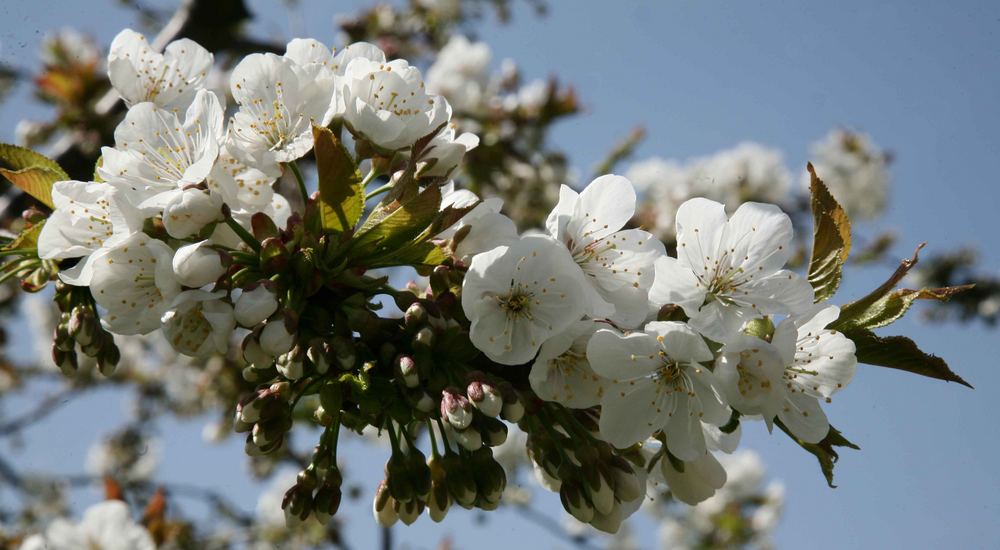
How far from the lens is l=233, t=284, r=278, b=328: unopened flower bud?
1370mm

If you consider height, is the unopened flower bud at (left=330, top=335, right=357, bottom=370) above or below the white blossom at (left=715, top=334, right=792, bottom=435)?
below

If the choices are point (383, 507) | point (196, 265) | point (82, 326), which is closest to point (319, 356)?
point (196, 265)

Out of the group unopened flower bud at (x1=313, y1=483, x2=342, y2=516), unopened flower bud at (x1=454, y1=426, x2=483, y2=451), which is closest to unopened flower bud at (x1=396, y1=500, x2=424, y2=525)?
unopened flower bud at (x1=313, y1=483, x2=342, y2=516)

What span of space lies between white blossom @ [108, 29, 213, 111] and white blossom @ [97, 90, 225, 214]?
0.14 metres

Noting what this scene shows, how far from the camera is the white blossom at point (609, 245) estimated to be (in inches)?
58.6

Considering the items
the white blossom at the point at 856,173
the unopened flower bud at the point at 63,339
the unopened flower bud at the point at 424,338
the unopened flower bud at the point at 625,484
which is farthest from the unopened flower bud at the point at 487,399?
the white blossom at the point at 856,173

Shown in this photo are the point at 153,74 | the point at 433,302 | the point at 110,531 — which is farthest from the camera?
the point at 110,531

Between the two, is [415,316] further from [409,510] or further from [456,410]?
[409,510]

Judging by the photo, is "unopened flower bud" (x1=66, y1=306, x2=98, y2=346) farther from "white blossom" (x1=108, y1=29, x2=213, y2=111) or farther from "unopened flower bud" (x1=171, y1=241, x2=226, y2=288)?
"white blossom" (x1=108, y1=29, x2=213, y2=111)

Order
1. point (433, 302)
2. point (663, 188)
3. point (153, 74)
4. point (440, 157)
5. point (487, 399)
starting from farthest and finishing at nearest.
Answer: point (663, 188) < point (153, 74) < point (440, 157) < point (433, 302) < point (487, 399)

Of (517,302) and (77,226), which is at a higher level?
(517,302)

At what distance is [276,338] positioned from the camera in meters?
1.36

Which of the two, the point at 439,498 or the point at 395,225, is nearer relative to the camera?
the point at 395,225

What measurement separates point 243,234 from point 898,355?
1238 millimetres
